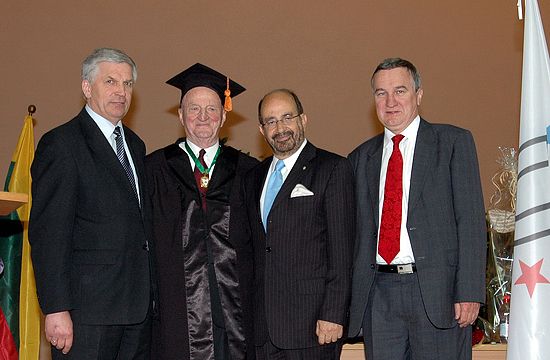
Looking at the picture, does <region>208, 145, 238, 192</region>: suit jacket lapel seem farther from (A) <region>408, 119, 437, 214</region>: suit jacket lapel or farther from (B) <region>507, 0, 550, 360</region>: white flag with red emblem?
(B) <region>507, 0, 550, 360</region>: white flag with red emblem

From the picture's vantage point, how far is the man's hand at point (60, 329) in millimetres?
3127

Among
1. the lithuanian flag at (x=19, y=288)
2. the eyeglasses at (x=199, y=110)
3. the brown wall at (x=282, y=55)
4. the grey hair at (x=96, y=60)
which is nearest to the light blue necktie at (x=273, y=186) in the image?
the eyeglasses at (x=199, y=110)

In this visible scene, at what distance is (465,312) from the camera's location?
3350 millimetres

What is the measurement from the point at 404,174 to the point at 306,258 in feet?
1.77

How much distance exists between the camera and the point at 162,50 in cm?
597

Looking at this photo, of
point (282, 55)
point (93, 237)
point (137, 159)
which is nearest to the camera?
point (93, 237)

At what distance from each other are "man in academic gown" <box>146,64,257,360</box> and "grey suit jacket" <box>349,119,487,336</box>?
0.50 meters

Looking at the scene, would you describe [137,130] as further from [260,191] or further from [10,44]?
[260,191]

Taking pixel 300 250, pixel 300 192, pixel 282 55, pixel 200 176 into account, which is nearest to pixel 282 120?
pixel 300 192

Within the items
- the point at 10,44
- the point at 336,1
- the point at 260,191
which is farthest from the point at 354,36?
the point at 260,191

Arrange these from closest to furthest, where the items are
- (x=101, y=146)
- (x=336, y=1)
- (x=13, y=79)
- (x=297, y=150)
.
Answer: (x=101, y=146)
(x=297, y=150)
(x=13, y=79)
(x=336, y=1)

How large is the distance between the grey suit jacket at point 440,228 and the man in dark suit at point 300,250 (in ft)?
0.29

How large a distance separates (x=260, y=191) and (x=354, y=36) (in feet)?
9.35

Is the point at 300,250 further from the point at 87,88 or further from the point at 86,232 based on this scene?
the point at 87,88
